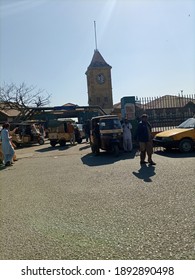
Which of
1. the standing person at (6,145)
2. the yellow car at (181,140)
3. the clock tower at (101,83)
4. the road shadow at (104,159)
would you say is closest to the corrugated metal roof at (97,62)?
the clock tower at (101,83)

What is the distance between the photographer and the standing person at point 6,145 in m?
11.1

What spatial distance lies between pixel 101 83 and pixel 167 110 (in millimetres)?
61201

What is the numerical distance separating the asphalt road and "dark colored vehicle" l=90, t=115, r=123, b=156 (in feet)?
14.2

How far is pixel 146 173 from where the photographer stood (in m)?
7.78

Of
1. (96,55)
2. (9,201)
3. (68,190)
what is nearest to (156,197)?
(68,190)

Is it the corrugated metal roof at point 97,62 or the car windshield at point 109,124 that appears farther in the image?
the corrugated metal roof at point 97,62

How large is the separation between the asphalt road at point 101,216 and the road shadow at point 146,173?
1.1 inches

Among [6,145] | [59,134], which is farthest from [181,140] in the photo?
[59,134]

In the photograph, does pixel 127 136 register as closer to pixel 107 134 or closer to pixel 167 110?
pixel 107 134

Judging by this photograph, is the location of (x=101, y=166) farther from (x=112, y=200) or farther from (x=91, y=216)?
(x=91, y=216)

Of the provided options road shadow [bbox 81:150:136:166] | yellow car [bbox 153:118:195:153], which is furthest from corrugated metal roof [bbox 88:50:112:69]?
yellow car [bbox 153:118:195:153]

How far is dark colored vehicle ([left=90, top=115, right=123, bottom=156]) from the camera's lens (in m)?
12.2

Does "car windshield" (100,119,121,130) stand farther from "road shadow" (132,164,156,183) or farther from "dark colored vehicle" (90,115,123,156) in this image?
"road shadow" (132,164,156,183)

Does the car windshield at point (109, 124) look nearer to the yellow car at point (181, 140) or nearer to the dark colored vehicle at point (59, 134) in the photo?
the yellow car at point (181, 140)
